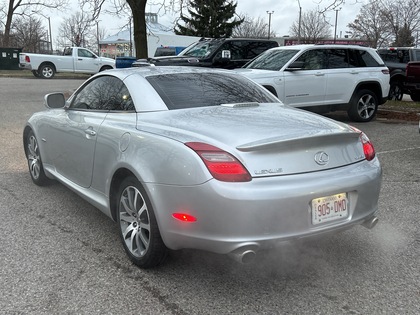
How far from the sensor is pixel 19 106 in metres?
12.9

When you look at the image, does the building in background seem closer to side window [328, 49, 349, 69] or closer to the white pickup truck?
the white pickup truck

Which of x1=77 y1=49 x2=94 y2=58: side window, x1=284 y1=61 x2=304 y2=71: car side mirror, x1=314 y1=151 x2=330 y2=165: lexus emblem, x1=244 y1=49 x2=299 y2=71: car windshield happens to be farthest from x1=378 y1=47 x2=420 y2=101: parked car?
x1=77 y1=49 x2=94 y2=58: side window

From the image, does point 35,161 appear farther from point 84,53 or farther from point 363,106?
point 84,53

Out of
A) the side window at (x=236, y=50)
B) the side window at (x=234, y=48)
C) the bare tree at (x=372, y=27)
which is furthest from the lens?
the bare tree at (x=372, y=27)

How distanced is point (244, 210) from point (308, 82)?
7195 mm

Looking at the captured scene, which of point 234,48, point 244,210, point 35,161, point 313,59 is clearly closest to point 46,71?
point 234,48

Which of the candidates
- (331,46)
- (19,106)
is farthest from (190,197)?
(19,106)

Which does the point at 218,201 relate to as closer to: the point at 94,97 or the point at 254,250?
the point at 254,250

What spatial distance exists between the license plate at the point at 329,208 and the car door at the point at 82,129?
75.4 inches

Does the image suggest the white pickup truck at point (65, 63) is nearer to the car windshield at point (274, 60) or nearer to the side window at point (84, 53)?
the side window at point (84, 53)

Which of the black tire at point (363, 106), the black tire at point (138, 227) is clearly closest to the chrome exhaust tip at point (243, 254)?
the black tire at point (138, 227)

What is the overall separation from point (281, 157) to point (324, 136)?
393mm

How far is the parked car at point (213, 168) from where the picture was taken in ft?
8.63

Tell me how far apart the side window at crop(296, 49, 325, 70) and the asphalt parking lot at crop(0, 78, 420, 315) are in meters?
5.49
